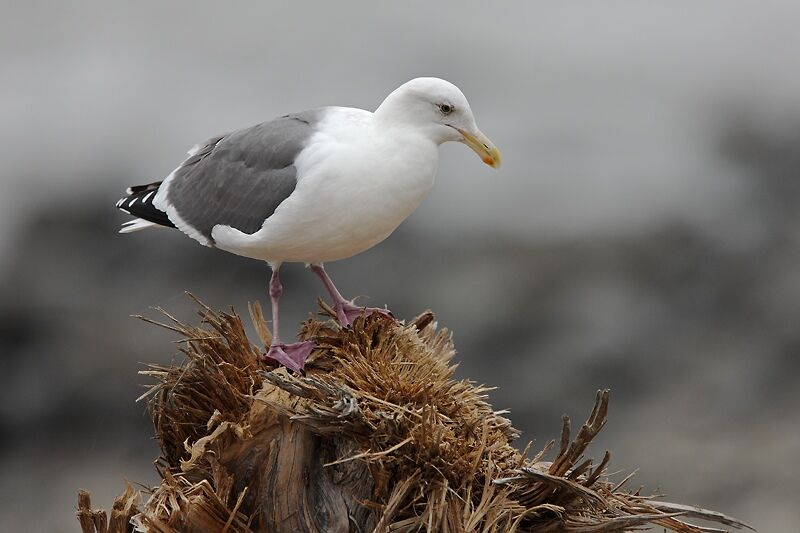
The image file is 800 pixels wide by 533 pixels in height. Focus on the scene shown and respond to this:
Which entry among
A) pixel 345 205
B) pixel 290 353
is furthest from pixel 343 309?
pixel 345 205

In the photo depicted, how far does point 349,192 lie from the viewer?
232 cm

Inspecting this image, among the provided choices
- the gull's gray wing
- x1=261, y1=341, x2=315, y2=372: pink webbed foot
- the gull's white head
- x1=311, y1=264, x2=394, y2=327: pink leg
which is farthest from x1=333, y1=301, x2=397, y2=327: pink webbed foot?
the gull's white head

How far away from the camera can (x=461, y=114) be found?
94.3 inches

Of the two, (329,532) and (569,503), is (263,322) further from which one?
(569,503)

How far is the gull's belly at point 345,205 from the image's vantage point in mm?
2328

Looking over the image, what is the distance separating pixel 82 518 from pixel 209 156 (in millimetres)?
990

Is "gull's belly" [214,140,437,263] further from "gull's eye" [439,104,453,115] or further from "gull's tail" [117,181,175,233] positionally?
"gull's tail" [117,181,175,233]

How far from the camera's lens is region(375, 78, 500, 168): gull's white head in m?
2.37

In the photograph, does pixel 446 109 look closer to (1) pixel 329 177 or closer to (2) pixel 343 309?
(1) pixel 329 177

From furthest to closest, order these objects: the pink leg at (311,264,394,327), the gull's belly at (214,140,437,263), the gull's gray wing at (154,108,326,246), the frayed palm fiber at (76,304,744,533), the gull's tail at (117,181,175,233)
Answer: the gull's tail at (117,181,175,233), the pink leg at (311,264,394,327), the gull's gray wing at (154,108,326,246), the gull's belly at (214,140,437,263), the frayed palm fiber at (76,304,744,533)

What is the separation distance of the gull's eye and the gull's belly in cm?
10

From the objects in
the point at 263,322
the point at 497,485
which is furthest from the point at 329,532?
the point at 263,322

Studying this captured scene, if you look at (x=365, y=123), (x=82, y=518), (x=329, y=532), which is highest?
(x=365, y=123)

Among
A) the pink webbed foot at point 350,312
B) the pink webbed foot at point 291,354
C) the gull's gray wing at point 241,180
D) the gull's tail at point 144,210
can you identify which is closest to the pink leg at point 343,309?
the pink webbed foot at point 350,312
